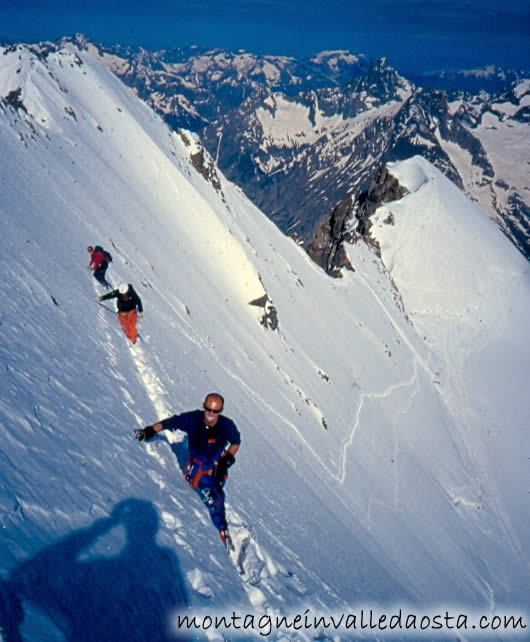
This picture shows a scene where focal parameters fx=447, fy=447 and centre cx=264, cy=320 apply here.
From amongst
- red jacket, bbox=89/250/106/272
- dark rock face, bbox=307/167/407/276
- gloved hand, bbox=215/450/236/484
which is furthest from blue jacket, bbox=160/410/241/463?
dark rock face, bbox=307/167/407/276

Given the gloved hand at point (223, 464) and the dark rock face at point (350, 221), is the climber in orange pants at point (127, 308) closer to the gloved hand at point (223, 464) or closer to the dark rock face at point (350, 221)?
the gloved hand at point (223, 464)

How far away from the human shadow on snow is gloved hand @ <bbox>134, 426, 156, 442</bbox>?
153cm

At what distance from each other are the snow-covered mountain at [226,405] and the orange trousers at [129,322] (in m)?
0.64

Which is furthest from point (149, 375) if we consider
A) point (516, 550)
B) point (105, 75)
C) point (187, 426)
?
point (105, 75)

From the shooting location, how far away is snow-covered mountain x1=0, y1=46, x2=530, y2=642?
571 centimetres

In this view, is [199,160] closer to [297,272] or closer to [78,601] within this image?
[297,272]

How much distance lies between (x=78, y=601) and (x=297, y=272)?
41596mm

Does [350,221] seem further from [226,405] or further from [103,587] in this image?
[103,587]

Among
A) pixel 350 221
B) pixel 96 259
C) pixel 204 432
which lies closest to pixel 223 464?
pixel 204 432

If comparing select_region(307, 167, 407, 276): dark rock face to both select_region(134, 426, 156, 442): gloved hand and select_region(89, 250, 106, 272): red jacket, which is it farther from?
select_region(134, 426, 156, 442): gloved hand

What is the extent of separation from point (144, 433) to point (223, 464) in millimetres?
1528

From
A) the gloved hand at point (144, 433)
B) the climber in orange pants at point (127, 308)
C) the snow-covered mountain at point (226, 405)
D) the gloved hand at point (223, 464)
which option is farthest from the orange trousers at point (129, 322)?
the gloved hand at point (223, 464)

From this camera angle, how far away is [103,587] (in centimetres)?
503

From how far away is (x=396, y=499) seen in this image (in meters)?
25.5
